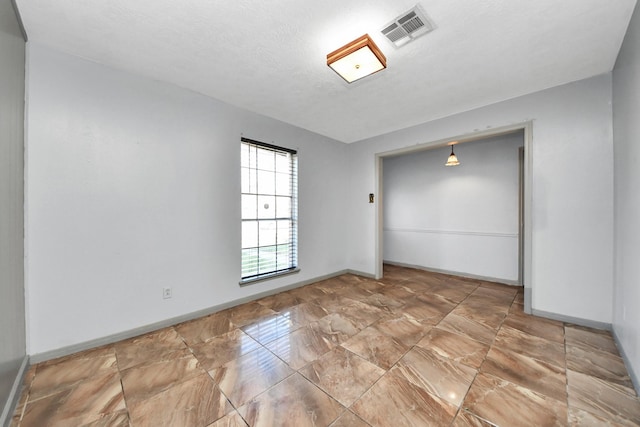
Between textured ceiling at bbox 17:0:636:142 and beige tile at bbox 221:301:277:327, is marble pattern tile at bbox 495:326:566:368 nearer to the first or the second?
beige tile at bbox 221:301:277:327

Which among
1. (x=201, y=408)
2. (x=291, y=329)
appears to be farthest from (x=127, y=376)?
(x=291, y=329)

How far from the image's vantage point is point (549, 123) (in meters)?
2.74

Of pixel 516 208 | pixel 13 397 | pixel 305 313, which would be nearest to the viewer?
pixel 13 397

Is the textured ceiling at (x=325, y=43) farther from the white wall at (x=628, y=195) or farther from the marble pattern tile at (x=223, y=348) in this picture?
the marble pattern tile at (x=223, y=348)

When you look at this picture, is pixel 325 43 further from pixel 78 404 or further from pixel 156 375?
pixel 78 404

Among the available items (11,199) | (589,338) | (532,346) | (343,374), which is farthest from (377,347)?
(11,199)

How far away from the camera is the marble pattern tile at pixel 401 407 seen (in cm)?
140

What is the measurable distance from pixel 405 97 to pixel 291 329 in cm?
307

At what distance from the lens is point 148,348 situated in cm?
217

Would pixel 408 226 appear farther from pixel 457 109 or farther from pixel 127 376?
pixel 127 376

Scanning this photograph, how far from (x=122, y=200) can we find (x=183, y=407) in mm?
1940

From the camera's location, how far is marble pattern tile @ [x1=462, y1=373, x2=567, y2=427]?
1393 mm

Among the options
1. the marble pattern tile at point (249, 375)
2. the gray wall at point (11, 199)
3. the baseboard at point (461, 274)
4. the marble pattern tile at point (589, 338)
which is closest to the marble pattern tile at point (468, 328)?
the marble pattern tile at point (589, 338)

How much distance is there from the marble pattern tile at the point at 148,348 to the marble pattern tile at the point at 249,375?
60 centimetres
